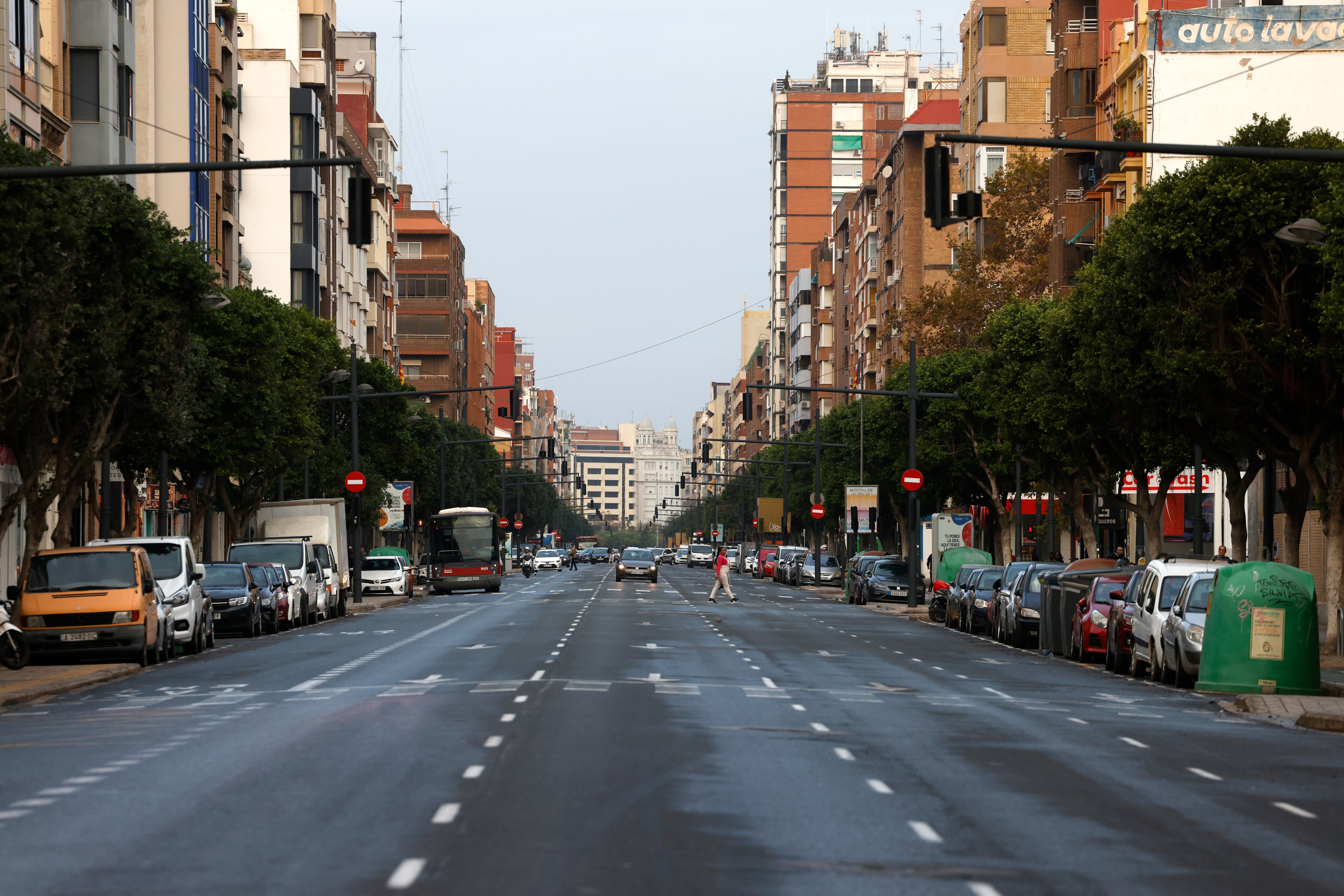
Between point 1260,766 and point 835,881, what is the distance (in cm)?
705

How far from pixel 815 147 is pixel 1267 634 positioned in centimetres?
15991

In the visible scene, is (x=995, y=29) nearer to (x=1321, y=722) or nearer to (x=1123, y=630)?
(x=1123, y=630)

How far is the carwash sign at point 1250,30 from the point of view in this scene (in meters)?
57.3

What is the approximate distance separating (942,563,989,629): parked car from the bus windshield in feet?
102

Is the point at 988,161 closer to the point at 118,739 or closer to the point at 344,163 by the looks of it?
the point at 344,163

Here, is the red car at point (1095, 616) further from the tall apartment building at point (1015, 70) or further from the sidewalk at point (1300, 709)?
the tall apartment building at point (1015, 70)

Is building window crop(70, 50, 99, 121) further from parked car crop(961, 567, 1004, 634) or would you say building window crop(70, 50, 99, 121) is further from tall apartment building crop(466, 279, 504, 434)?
tall apartment building crop(466, 279, 504, 434)

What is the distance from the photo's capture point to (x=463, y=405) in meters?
161

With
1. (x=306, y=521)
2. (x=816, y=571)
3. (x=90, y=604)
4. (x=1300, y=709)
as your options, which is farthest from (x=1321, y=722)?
(x=816, y=571)

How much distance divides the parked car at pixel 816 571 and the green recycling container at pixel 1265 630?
64.8 metres

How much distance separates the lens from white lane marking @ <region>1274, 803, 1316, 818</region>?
477 inches

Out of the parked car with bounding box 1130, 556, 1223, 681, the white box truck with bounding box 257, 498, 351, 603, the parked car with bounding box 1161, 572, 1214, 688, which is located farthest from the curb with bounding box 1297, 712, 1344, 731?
the white box truck with bounding box 257, 498, 351, 603

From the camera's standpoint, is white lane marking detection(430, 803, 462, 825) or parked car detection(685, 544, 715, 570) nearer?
white lane marking detection(430, 803, 462, 825)

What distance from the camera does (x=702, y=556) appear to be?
14575 cm
